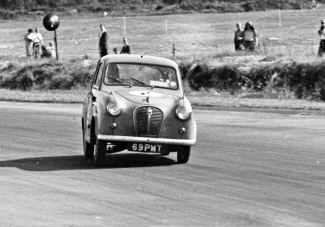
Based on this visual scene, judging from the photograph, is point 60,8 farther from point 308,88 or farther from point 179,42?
point 308,88

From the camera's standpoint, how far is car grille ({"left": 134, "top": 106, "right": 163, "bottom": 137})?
13398 millimetres

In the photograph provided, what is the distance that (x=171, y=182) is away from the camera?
12.0m

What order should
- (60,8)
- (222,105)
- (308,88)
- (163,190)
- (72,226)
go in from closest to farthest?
(72,226) < (163,190) < (222,105) < (308,88) < (60,8)

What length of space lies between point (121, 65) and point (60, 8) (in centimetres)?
4699

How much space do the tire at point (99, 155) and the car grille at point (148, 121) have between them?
556 mm

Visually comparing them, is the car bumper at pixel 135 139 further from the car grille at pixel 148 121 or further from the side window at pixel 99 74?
the side window at pixel 99 74

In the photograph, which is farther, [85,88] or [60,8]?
[60,8]

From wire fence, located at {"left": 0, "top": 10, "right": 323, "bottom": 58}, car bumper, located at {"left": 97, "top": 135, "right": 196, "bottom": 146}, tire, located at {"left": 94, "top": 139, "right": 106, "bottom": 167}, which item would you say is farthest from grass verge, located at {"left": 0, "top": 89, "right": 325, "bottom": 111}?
tire, located at {"left": 94, "top": 139, "right": 106, "bottom": 167}

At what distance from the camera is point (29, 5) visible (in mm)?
62375

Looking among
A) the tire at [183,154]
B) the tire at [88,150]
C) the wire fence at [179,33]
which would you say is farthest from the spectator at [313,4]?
the tire at [183,154]

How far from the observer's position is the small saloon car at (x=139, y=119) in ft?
44.0

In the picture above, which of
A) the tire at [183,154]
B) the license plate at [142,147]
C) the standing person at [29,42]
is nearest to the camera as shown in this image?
the license plate at [142,147]

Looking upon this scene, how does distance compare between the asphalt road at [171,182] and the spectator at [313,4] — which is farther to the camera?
the spectator at [313,4]

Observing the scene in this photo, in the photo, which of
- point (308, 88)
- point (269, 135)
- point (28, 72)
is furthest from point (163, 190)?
point (28, 72)
